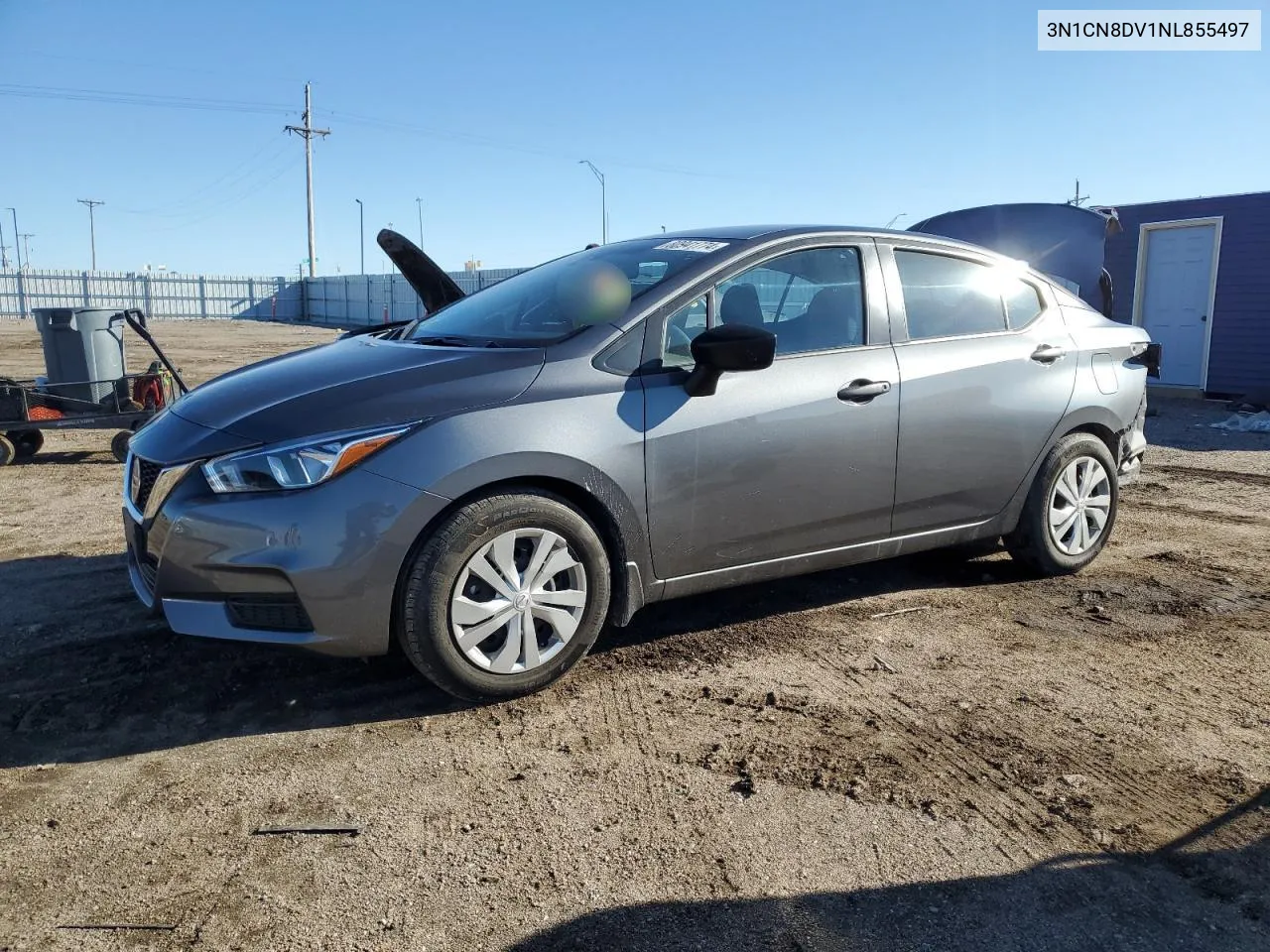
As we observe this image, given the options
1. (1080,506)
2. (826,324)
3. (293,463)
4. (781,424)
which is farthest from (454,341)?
(1080,506)

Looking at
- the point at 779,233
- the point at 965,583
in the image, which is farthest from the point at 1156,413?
the point at 779,233

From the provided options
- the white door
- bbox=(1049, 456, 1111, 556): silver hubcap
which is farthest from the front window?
the white door

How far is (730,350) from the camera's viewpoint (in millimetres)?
3580

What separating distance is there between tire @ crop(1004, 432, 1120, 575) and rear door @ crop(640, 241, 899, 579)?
1.03m

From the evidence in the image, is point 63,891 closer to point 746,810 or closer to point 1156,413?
point 746,810

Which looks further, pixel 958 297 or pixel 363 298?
pixel 363 298

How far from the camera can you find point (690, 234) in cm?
446

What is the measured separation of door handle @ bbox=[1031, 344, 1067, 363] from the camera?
15.6ft

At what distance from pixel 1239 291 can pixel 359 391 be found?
47.7 feet

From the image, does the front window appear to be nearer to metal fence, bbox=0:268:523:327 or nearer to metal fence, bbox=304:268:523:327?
metal fence, bbox=304:268:523:327

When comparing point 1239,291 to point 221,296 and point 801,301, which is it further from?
point 221,296

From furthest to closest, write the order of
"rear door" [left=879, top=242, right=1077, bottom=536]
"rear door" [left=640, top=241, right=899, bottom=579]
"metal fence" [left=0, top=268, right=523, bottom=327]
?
1. "metal fence" [left=0, top=268, right=523, bottom=327]
2. "rear door" [left=879, top=242, right=1077, bottom=536]
3. "rear door" [left=640, top=241, right=899, bottom=579]

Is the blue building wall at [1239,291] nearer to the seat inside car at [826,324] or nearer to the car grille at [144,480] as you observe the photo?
the seat inside car at [826,324]

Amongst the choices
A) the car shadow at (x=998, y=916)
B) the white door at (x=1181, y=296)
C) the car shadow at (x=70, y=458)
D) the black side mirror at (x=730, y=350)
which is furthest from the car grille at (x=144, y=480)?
the white door at (x=1181, y=296)
